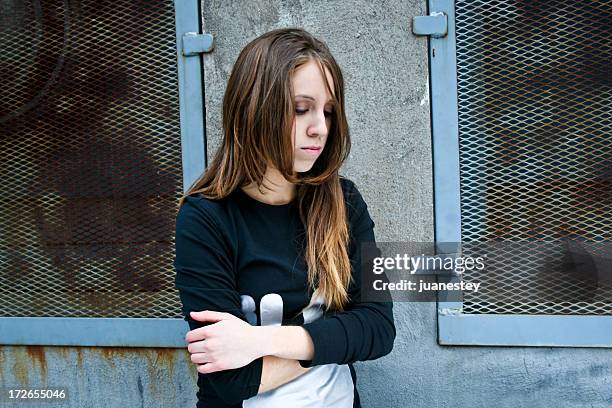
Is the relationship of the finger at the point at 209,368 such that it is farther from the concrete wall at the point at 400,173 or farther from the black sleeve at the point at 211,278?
the concrete wall at the point at 400,173

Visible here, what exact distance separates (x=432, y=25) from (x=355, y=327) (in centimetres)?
161

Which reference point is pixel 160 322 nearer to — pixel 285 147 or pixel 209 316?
pixel 209 316

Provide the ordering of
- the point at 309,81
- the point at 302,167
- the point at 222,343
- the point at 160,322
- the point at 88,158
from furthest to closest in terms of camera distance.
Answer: the point at 88,158 → the point at 160,322 → the point at 302,167 → the point at 309,81 → the point at 222,343

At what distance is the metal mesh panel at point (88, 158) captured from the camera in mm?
2959

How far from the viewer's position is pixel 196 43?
2793 mm

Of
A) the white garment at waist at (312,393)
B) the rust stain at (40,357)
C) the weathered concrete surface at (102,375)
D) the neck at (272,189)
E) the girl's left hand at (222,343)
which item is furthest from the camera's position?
the rust stain at (40,357)

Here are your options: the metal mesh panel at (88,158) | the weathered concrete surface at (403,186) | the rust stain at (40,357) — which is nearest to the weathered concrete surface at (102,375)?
the rust stain at (40,357)

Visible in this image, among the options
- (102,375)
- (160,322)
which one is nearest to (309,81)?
(160,322)

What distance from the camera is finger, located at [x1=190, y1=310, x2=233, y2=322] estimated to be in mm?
1596

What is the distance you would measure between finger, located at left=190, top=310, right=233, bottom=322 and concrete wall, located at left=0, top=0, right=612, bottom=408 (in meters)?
1.32

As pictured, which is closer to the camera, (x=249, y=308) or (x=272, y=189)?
(x=249, y=308)

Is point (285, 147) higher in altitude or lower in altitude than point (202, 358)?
higher

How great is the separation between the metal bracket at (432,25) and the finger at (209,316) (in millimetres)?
1741

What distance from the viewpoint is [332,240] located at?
5.99 feet
